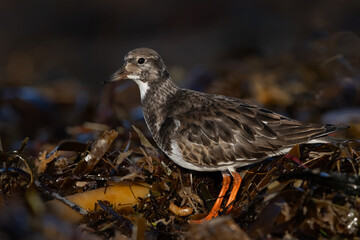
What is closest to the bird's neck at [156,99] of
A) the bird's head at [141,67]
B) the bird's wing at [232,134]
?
the bird's head at [141,67]

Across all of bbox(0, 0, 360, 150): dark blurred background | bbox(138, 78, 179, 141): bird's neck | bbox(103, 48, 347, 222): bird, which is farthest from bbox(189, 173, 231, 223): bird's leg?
bbox(0, 0, 360, 150): dark blurred background

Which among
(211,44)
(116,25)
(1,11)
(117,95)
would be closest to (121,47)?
(116,25)

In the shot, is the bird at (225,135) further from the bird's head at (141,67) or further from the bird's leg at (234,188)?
the bird's head at (141,67)

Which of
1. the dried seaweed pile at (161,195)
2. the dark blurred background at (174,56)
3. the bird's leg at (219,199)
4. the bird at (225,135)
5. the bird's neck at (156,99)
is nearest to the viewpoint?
the dried seaweed pile at (161,195)

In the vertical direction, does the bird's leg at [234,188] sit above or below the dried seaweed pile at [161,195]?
below

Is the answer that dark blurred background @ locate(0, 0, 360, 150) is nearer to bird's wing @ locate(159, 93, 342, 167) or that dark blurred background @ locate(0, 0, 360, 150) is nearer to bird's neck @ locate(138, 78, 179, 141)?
bird's neck @ locate(138, 78, 179, 141)

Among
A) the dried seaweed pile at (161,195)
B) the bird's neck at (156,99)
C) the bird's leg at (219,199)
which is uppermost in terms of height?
the bird's neck at (156,99)

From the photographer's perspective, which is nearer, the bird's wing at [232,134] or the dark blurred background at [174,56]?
the bird's wing at [232,134]

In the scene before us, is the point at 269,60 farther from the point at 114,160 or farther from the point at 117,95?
the point at 114,160

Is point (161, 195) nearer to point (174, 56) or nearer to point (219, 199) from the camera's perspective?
point (219, 199)
